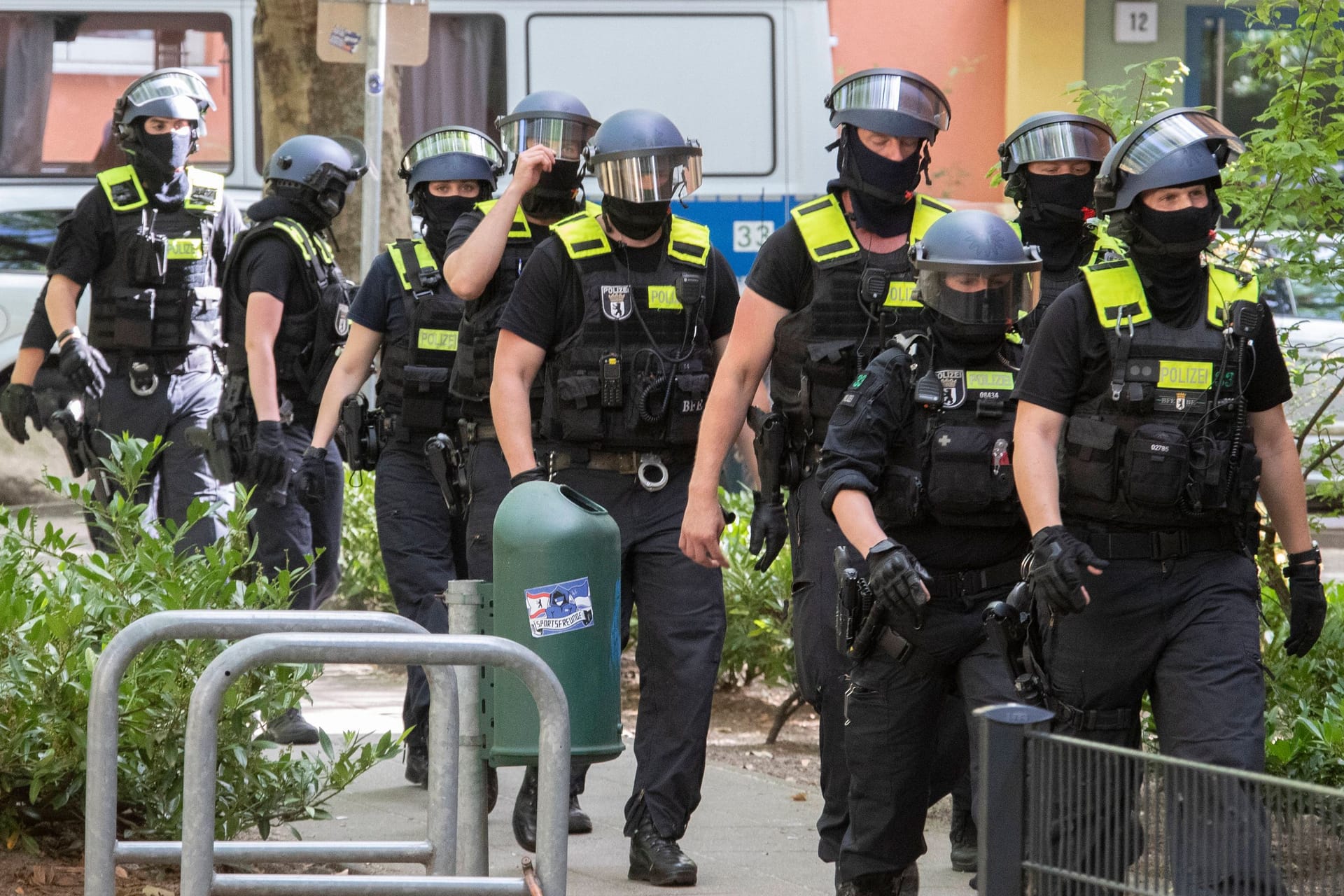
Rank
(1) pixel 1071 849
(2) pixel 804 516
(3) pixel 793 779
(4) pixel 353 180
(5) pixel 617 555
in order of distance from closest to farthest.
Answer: (1) pixel 1071 849, (5) pixel 617 555, (2) pixel 804 516, (3) pixel 793 779, (4) pixel 353 180

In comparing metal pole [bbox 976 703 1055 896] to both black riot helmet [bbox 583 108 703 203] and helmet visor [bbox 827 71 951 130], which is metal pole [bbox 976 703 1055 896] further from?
black riot helmet [bbox 583 108 703 203]

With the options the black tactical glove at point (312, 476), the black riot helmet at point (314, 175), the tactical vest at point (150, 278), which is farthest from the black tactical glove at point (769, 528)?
the tactical vest at point (150, 278)

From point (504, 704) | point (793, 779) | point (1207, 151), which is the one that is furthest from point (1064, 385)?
point (793, 779)

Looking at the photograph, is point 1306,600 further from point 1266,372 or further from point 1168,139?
point 1168,139

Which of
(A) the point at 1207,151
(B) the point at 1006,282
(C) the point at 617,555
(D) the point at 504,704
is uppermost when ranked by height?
(A) the point at 1207,151

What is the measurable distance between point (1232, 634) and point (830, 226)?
1.51m

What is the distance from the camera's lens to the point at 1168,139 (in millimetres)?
4207

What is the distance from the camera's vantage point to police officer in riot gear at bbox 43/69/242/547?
7008 mm

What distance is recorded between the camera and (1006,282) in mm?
4281

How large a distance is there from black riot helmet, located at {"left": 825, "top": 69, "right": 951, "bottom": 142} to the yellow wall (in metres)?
11.7

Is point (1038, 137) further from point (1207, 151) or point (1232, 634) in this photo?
point (1232, 634)

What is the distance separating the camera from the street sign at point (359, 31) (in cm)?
823

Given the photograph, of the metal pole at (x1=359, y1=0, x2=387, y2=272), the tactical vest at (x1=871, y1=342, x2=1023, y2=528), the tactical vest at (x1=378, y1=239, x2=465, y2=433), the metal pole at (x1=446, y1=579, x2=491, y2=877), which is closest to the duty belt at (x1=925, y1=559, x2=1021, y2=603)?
the tactical vest at (x1=871, y1=342, x2=1023, y2=528)

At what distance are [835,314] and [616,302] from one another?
28.6 inches
